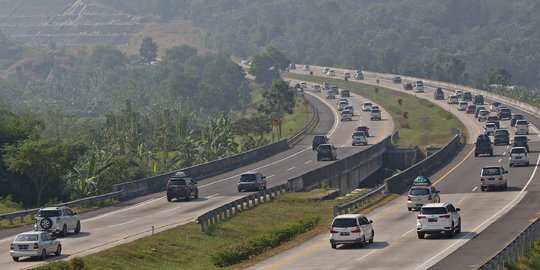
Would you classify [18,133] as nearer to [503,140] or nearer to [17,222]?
[17,222]

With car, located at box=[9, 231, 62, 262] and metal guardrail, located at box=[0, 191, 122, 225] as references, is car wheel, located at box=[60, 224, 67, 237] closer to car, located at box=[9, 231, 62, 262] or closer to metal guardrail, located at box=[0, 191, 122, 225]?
metal guardrail, located at box=[0, 191, 122, 225]

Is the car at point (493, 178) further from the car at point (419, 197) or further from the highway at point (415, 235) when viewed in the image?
the car at point (419, 197)

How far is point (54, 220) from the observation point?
6134cm

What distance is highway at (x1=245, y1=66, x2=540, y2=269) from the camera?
50.9m

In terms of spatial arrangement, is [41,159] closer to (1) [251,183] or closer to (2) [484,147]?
(1) [251,183]

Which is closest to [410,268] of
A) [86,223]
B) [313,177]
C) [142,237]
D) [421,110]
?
[142,237]

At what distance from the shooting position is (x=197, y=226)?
65188 millimetres

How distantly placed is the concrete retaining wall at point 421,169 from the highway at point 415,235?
4.79 ft

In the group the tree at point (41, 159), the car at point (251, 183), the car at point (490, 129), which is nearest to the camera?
the tree at point (41, 159)

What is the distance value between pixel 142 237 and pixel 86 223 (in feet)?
32.1

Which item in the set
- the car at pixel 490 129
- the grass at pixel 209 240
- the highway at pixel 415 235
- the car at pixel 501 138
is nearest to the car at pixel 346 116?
the car at pixel 490 129

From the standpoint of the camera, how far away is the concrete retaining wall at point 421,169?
281 ft

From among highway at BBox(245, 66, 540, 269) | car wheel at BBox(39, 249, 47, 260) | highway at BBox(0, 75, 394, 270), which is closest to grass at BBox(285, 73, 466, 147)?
highway at BBox(0, 75, 394, 270)

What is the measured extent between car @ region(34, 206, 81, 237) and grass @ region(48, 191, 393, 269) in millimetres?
5070
